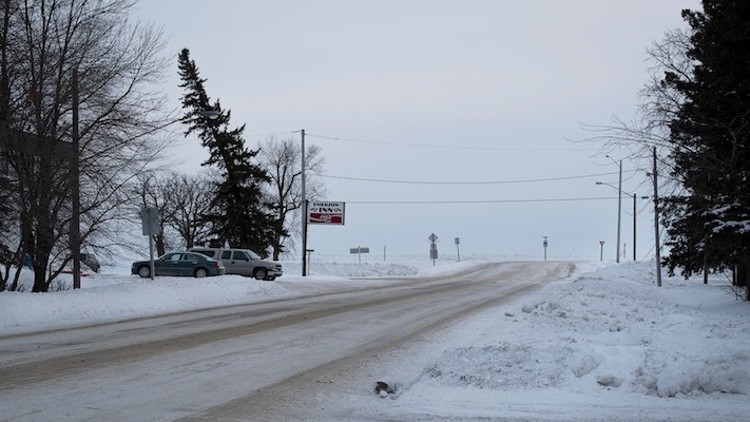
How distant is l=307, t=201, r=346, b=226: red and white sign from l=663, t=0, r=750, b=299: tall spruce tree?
3534cm

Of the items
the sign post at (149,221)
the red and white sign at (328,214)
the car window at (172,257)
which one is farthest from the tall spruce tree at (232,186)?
the sign post at (149,221)

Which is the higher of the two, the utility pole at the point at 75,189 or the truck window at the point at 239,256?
the utility pole at the point at 75,189

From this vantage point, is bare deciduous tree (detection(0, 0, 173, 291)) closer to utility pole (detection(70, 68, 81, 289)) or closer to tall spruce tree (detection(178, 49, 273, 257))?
utility pole (detection(70, 68, 81, 289))

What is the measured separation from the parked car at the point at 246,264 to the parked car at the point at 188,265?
309 centimetres

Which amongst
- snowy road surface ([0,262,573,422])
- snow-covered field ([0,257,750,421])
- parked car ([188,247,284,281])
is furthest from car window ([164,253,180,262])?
snow-covered field ([0,257,750,421])

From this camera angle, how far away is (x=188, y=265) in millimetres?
34188

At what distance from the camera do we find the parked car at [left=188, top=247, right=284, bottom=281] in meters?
37.4

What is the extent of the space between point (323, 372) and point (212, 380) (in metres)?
1.57

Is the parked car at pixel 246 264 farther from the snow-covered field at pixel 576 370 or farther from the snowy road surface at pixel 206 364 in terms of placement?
the snow-covered field at pixel 576 370

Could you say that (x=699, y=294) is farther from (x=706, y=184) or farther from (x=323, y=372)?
(x=323, y=372)

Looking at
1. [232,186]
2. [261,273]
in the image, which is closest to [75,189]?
[261,273]

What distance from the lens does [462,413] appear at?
723 cm

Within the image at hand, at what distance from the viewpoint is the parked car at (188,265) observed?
1323 inches

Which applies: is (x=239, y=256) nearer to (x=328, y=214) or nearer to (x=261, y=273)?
(x=261, y=273)
